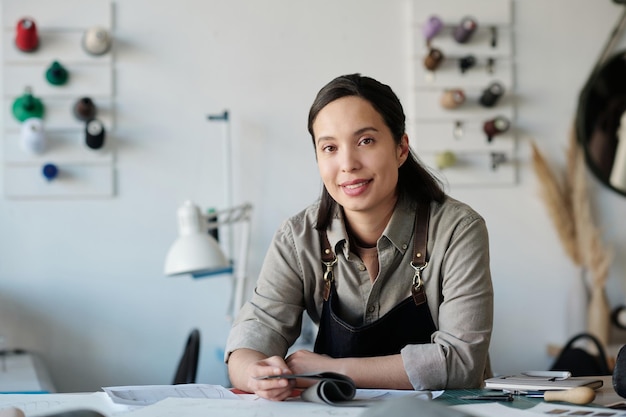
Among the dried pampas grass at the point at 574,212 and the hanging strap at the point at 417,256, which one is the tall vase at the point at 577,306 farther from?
the hanging strap at the point at 417,256

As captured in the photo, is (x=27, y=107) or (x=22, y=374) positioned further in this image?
(x=27, y=107)

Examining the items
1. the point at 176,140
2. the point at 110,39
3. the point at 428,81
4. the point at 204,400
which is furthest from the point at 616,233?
the point at 204,400

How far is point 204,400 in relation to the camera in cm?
151

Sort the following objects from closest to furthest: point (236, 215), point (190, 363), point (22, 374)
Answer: point (190, 363)
point (22, 374)
point (236, 215)

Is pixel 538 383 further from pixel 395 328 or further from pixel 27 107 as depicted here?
pixel 27 107

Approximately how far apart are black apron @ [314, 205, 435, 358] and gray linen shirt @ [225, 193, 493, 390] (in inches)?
0.8

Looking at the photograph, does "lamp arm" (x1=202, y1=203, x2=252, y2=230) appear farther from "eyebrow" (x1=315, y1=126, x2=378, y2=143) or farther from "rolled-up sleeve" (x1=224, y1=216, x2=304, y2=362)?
"eyebrow" (x1=315, y1=126, x2=378, y2=143)

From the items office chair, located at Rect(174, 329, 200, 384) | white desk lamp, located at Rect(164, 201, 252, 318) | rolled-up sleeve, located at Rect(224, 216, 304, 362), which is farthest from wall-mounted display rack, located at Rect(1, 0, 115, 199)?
rolled-up sleeve, located at Rect(224, 216, 304, 362)

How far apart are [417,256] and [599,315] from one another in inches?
91.5

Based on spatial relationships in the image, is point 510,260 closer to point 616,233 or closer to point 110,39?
point 616,233

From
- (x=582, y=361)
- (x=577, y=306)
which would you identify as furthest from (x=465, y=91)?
(x=582, y=361)

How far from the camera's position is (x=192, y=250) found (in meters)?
2.89

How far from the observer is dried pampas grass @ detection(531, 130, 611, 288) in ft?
13.1

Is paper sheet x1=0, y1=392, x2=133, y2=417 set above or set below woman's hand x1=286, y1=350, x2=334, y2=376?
below
